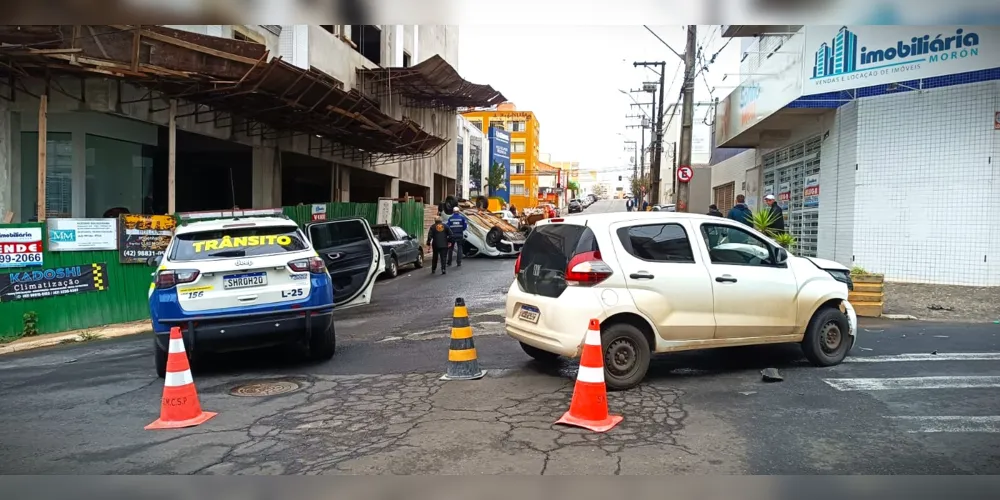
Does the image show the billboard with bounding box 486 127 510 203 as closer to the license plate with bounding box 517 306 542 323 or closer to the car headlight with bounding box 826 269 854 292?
the car headlight with bounding box 826 269 854 292

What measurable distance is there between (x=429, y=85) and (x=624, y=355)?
2212cm

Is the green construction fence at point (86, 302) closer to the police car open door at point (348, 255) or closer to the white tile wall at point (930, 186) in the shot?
the police car open door at point (348, 255)

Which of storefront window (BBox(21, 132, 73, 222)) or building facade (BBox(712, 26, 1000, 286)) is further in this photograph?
storefront window (BBox(21, 132, 73, 222))

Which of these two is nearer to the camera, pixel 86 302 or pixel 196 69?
pixel 86 302

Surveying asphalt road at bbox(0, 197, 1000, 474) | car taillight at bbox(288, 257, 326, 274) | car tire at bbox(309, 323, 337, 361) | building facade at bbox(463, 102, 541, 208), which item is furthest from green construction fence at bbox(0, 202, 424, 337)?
building facade at bbox(463, 102, 541, 208)

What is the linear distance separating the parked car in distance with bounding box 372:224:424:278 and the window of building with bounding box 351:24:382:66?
1075cm

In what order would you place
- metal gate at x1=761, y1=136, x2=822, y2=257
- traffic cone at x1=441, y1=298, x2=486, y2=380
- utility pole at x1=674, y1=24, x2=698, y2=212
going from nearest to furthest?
traffic cone at x1=441, y1=298, x2=486, y2=380
metal gate at x1=761, y1=136, x2=822, y2=257
utility pole at x1=674, y1=24, x2=698, y2=212

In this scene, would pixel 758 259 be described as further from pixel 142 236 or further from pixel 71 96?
pixel 71 96

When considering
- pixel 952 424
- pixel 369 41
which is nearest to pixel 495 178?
pixel 369 41

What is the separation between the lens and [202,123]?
16359 mm

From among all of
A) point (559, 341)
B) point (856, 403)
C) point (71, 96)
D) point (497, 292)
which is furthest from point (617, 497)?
point (71, 96)

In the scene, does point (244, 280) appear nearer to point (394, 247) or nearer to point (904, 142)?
point (394, 247)

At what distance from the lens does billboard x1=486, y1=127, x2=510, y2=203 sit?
6544 centimetres

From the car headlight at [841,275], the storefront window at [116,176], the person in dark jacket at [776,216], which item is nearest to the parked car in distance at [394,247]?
the storefront window at [116,176]
